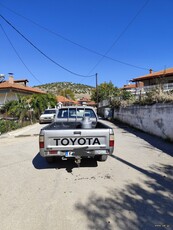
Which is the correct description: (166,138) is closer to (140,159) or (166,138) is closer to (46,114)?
(140,159)

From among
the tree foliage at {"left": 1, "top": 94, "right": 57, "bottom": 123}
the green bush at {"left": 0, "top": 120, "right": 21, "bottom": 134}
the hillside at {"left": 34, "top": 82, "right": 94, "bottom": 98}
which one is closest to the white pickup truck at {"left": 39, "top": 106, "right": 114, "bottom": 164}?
the green bush at {"left": 0, "top": 120, "right": 21, "bottom": 134}

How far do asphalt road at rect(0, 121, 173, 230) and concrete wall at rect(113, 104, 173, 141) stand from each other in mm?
4082

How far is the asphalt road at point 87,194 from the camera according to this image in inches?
128

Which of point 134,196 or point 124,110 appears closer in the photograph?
point 134,196

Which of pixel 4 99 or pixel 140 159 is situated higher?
pixel 4 99

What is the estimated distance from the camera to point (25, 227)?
10.2 feet

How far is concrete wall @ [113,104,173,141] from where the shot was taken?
10594 mm

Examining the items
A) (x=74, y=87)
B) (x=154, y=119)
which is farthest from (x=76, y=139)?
(x=74, y=87)

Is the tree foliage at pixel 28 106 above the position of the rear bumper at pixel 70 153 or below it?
above

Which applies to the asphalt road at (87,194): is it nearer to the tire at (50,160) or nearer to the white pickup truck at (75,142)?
the tire at (50,160)

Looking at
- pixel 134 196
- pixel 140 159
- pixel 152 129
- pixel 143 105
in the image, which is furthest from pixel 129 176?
pixel 143 105

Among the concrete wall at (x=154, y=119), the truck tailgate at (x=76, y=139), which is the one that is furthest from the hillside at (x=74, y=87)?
the truck tailgate at (x=76, y=139)

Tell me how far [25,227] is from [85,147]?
275 centimetres

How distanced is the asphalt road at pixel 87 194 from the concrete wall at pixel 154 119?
161 inches
